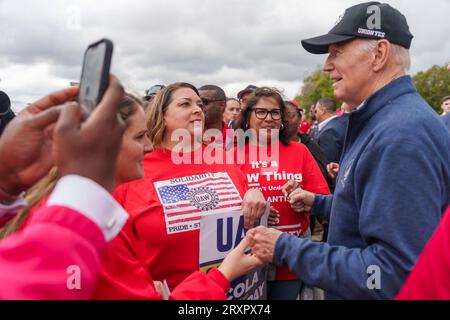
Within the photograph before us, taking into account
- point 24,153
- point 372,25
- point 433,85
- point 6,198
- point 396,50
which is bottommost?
point 433,85

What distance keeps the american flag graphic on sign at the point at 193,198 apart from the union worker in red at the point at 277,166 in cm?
77

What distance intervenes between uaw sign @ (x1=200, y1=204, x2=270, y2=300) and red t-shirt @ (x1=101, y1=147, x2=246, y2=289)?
0.18 ft

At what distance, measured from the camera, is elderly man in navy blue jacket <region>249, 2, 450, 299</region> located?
1572mm

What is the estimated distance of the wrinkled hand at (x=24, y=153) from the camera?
4.23ft

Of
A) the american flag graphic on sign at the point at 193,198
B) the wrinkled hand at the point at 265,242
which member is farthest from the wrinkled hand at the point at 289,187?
the wrinkled hand at the point at 265,242

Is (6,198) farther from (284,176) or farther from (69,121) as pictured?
(284,176)

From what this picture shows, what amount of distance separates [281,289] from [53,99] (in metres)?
2.59

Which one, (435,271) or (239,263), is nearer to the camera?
(435,271)

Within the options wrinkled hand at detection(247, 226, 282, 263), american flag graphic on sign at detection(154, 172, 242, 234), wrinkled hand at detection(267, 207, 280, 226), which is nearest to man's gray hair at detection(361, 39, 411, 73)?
wrinkled hand at detection(247, 226, 282, 263)

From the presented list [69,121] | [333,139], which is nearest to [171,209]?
[69,121]

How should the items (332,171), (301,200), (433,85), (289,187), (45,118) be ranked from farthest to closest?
(433,85), (332,171), (289,187), (301,200), (45,118)

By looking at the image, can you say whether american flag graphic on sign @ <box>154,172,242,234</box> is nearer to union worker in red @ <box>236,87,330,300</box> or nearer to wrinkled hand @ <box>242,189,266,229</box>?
wrinkled hand @ <box>242,189,266,229</box>

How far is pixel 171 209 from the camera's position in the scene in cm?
254
